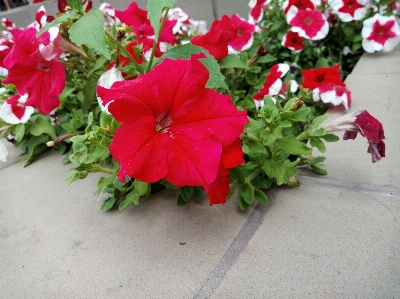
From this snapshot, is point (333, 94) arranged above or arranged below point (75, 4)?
below

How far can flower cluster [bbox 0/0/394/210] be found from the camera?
30.4 inches

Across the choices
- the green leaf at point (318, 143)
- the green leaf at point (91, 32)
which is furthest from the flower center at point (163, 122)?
the green leaf at point (318, 143)

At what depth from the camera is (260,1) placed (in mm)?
2076

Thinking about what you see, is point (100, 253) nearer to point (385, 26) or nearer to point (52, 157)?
point (52, 157)

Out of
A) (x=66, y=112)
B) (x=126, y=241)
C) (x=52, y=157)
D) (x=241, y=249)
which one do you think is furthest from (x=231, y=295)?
(x=66, y=112)

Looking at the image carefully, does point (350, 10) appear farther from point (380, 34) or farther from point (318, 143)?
point (318, 143)

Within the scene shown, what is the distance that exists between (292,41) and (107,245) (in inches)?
60.2

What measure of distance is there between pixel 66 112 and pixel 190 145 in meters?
1.12

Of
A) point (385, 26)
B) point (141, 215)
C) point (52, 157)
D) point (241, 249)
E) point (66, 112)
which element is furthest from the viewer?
point (385, 26)

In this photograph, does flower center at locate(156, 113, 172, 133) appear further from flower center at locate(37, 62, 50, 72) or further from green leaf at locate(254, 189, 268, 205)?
flower center at locate(37, 62, 50, 72)

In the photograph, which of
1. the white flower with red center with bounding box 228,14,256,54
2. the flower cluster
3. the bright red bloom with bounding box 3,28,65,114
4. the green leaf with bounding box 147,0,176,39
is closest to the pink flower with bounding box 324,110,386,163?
the flower cluster

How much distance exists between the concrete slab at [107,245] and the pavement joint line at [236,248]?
0.05ft

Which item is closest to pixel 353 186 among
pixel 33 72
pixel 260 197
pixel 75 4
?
pixel 260 197

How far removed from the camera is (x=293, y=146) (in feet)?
3.16
